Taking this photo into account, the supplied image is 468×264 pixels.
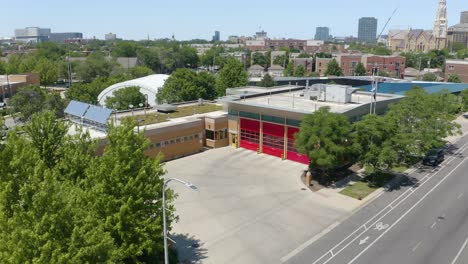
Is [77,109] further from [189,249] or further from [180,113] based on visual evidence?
[189,249]

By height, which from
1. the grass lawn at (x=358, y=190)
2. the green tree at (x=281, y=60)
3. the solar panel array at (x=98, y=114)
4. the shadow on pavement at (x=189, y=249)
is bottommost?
the shadow on pavement at (x=189, y=249)

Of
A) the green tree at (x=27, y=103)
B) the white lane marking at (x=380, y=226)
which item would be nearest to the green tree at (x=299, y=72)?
the green tree at (x=27, y=103)

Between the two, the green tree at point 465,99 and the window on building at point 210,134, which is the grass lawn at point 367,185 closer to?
the window on building at point 210,134

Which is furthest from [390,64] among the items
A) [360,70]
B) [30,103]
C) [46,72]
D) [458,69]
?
[30,103]

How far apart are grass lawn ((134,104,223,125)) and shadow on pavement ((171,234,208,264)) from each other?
22.7 m

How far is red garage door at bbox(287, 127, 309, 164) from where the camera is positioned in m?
45.2

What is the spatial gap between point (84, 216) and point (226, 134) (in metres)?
34.6

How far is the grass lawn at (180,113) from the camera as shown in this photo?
50.0m

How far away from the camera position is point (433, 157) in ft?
151

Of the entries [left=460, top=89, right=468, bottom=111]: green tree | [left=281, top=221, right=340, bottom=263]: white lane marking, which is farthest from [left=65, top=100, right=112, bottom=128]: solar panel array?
[left=460, top=89, right=468, bottom=111]: green tree

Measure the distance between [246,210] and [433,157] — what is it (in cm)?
2609

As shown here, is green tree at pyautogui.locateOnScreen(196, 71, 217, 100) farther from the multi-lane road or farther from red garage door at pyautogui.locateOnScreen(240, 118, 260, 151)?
the multi-lane road

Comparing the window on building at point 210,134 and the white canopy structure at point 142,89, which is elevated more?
the white canopy structure at point 142,89

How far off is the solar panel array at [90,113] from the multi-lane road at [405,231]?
953 inches
